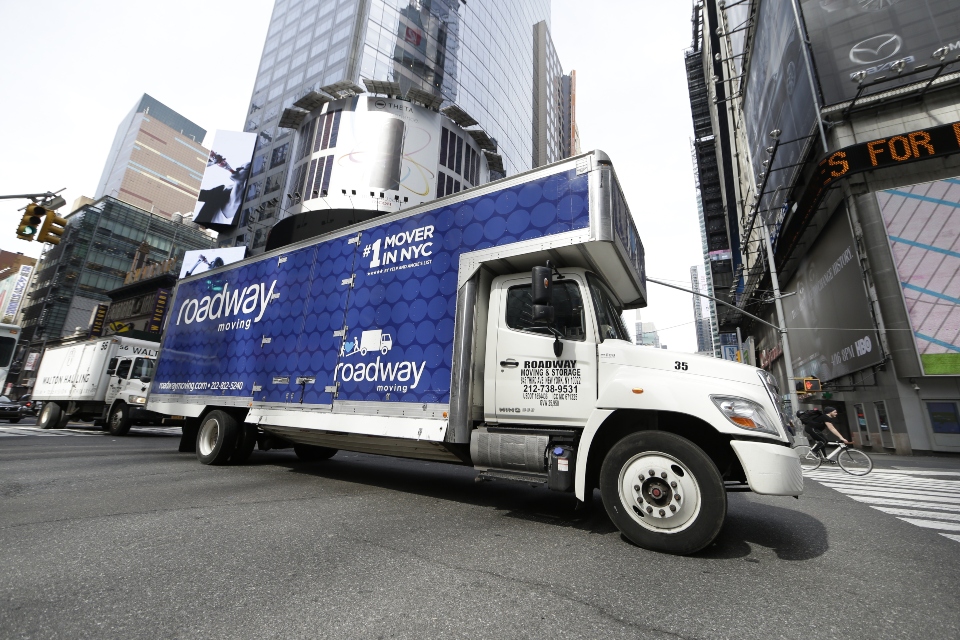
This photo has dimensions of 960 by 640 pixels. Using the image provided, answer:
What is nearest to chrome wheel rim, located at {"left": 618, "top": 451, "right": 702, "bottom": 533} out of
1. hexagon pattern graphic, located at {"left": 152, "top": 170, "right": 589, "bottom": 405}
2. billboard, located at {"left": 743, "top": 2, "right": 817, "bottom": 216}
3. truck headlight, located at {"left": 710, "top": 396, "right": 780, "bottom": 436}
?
truck headlight, located at {"left": 710, "top": 396, "right": 780, "bottom": 436}

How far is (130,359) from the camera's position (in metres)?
14.3

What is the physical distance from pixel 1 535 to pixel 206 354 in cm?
488

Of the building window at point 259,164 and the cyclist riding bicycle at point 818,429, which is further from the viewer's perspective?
the building window at point 259,164

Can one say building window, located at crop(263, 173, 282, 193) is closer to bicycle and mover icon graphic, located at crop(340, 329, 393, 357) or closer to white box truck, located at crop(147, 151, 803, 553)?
white box truck, located at crop(147, 151, 803, 553)

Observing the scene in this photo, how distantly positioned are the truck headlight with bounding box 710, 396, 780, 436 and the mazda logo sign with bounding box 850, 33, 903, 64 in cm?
2988

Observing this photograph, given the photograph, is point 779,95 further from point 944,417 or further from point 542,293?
point 542,293

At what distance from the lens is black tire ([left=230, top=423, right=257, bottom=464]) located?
23.9ft

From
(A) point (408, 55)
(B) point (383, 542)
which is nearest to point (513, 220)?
(B) point (383, 542)

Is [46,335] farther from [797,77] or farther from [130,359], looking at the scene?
[797,77]

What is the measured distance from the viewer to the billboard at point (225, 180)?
5194 centimetres

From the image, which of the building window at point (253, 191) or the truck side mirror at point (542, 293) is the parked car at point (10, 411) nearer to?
the truck side mirror at point (542, 293)

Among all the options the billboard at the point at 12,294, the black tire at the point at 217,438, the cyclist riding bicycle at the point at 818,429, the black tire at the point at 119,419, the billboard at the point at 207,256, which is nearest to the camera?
the black tire at the point at 217,438

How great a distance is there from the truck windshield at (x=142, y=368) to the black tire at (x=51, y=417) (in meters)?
4.82

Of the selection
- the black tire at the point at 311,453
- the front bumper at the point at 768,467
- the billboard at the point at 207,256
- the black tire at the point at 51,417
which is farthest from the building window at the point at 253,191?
the front bumper at the point at 768,467
